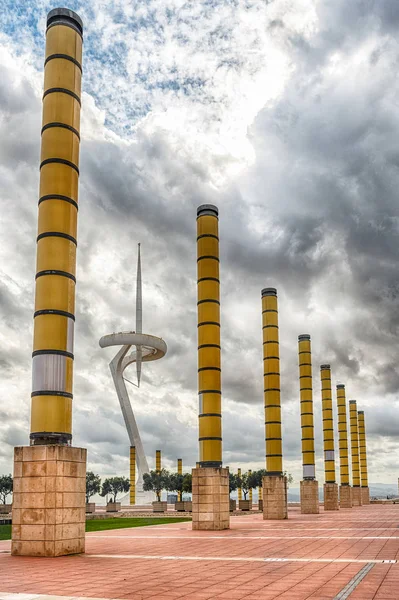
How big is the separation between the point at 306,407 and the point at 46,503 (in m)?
24.8

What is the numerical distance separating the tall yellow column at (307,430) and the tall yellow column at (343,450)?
11.8 metres

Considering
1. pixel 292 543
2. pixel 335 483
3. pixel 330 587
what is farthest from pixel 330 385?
pixel 330 587

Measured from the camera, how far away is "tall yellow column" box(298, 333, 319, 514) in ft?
116

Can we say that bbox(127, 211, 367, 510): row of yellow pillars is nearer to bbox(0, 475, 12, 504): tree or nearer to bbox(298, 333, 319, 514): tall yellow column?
bbox(298, 333, 319, 514): tall yellow column

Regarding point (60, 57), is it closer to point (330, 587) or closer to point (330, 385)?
→ point (330, 587)

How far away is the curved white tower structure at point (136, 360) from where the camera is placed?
61.6m

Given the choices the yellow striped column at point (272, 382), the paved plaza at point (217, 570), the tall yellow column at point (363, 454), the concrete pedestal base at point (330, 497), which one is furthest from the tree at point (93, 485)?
the paved plaza at point (217, 570)

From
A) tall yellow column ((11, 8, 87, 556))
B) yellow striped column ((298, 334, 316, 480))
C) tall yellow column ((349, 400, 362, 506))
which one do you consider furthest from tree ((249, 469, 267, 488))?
tall yellow column ((11, 8, 87, 556))

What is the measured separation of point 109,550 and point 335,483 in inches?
1162

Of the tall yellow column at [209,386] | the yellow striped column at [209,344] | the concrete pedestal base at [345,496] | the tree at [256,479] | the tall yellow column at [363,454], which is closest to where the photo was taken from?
the tall yellow column at [209,386]

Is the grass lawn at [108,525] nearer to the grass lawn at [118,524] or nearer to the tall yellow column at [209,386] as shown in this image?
the grass lawn at [118,524]

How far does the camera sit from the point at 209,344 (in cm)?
2403

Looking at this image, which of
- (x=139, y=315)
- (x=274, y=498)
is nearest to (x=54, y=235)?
(x=274, y=498)

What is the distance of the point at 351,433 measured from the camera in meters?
55.2
